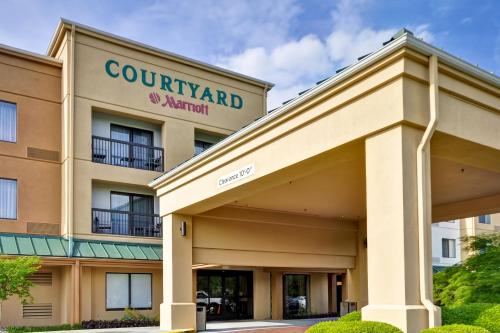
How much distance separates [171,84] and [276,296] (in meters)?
11.6

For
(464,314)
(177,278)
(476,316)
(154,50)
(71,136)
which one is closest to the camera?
(476,316)

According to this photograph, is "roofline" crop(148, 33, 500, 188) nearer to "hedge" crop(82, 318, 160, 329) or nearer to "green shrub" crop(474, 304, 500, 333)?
"green shrub" crop(474, 304, 500, 333)

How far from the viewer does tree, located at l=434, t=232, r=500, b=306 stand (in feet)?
48.0

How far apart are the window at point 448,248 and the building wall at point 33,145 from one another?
2770 centimetres

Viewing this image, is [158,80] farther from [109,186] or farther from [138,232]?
[138,232]

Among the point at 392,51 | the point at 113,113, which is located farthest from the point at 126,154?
the point at 392,51

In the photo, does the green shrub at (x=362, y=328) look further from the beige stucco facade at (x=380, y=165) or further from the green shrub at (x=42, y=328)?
the green shrub at (x=42, y=328)

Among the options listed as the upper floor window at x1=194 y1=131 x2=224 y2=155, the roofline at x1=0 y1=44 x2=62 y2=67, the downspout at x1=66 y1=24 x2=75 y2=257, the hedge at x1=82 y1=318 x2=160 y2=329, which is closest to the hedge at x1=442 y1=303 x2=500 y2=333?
the hedge at x1=82 y1=318 x2=160 y2=329

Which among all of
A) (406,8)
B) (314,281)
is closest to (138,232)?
(314,281)

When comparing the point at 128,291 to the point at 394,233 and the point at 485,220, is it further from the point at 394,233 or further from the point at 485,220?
the point at 485,220

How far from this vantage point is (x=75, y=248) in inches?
837

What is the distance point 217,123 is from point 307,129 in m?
15.6

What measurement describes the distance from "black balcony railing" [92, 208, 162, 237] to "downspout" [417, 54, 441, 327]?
16.5 metres

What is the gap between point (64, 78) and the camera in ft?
75.2
